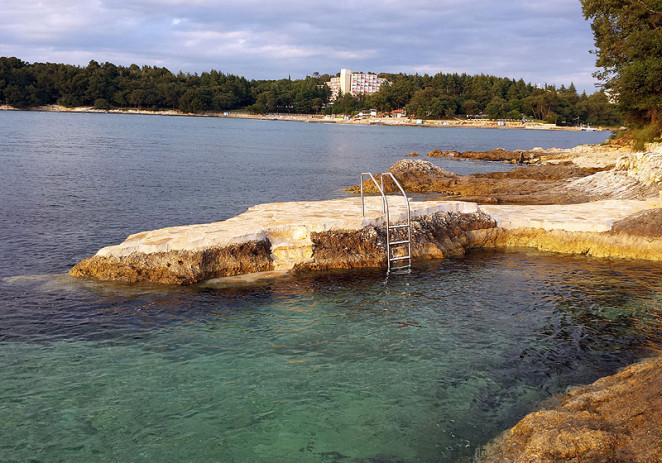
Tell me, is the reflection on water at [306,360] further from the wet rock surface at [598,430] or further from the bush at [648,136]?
the bush at [648,136]

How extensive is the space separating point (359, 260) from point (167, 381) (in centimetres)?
742

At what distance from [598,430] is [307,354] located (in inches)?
200

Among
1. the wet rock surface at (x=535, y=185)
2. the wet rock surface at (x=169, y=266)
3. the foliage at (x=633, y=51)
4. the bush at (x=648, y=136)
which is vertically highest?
the foliage at (x=633, y=51)

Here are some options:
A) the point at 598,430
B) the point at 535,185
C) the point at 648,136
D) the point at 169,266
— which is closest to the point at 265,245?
the point at 169,266

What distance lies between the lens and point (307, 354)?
383 inches

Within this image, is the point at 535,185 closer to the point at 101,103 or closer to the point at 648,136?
the point at 648,136

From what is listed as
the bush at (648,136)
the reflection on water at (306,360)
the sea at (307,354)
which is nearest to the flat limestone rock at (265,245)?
the sea at (307,354)

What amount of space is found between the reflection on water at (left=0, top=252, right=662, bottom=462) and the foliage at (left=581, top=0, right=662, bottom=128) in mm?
29665

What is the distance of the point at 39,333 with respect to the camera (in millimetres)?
10555

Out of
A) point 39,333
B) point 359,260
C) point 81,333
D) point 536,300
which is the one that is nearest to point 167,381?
point 81,333

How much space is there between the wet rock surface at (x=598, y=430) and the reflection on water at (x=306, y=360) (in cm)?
83

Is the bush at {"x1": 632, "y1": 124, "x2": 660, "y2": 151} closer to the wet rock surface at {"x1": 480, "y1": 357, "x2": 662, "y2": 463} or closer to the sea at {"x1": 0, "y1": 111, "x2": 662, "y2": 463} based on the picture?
the sea at {"x1": 0, "y1": 111, "x2": 662, "y2": 463}

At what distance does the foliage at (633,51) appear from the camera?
3844 centimetres

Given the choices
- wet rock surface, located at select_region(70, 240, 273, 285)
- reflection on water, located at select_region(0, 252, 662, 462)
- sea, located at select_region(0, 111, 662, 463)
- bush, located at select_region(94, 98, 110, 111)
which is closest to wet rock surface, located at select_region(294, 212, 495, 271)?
sea, located at select_region(0, 111, 662, 463)
